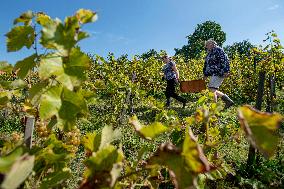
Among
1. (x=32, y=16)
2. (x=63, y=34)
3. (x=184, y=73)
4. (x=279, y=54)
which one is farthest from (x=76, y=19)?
(x=184, y=73)

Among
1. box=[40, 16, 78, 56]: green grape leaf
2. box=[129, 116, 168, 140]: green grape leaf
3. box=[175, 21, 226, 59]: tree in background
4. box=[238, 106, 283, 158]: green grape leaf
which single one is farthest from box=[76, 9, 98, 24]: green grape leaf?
box=[175, 21, 226, 59]: tree in background

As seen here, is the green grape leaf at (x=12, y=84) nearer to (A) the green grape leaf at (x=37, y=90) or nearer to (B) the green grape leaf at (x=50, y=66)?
(A) the green grape leaf at (x=37, y=90)

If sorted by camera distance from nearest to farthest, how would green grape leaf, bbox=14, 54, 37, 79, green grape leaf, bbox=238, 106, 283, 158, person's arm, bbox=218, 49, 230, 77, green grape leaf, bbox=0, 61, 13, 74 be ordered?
green grape leaf, bbox=238, 106, 283, 158, green grape leaf, bbox=14, 54, 37, 79, green grape leaf, bbox=0, 61, 13, 74, person's arm, bbox=218, 49, 230, 77

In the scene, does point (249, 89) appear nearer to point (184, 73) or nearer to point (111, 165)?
point (184, 73)

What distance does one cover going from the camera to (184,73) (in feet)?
54.9

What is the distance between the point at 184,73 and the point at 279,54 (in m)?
7.81

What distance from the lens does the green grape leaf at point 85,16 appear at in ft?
2.93

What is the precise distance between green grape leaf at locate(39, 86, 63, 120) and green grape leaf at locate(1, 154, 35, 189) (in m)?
0.18

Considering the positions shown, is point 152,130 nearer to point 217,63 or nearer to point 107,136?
point 107,136

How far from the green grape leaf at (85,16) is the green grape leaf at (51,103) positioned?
0.18 m

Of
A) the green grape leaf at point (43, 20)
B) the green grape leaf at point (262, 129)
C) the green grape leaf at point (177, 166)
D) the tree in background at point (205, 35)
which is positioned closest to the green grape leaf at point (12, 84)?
the green grape leaf at point (43, 20)

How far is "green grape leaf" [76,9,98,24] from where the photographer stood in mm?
894

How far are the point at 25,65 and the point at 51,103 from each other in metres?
0.17

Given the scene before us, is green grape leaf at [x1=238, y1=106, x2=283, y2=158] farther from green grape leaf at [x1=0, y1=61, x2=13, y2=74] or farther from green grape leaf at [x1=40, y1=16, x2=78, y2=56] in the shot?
green grape leaf at [x1=0, y1=61, x2=13, y2=74]
